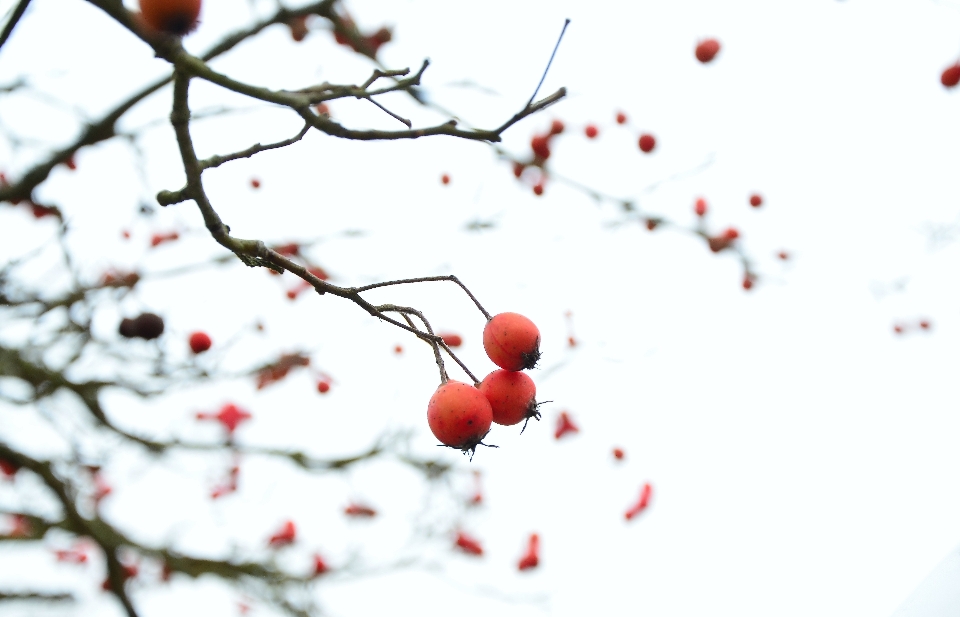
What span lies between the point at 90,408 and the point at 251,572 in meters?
1.39

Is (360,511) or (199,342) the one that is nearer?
(199,342)

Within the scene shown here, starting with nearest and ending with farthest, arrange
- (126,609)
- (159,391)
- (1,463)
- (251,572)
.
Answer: (126,609), (1,463), (159,391), (251,572)

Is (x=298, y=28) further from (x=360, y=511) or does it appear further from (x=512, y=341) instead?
→ (x=360, y=511)

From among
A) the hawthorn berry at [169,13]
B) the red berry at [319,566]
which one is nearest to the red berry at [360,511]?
the red berry at [319,566]

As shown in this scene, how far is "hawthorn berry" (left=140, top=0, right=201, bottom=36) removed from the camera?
98cm

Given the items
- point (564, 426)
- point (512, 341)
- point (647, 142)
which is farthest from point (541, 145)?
point (512, 341)

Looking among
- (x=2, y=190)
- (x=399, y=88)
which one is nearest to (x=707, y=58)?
(x=399, y=88)

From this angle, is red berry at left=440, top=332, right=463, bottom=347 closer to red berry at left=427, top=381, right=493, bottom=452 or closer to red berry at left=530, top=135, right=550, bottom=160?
red berry at left=530, top=135, right=550, bottom=160

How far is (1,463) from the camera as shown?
8.20 feet

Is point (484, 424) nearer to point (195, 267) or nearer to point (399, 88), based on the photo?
point (399, 88)

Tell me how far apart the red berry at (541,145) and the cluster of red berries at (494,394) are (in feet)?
10.9

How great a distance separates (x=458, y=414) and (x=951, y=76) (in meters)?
4.44

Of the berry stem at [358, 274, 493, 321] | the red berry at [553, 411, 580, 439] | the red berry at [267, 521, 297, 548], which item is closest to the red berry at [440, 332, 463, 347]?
the red berry at [553, 411, 580, 439]

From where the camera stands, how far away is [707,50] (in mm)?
4453
